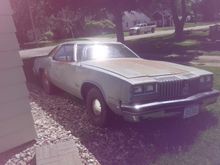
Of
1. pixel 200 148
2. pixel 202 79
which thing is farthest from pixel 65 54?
pixel 200 148

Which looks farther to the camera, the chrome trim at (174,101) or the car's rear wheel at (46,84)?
the car's rear wheel at (46,84)

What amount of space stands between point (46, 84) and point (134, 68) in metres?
3.50

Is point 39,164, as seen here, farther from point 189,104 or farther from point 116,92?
point 189,104

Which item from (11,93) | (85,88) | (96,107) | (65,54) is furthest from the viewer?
(65,54)

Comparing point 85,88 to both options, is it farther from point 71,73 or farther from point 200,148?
point 200,148

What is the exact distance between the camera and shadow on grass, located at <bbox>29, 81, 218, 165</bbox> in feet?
13.8

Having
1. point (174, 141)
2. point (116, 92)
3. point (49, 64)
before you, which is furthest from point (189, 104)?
point (49, 64)

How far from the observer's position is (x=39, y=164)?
3.94 m

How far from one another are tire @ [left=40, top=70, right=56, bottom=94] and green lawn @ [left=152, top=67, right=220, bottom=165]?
384cm

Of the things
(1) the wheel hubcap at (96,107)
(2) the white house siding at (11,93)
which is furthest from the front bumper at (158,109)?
(2) the white house siding at (11,93)

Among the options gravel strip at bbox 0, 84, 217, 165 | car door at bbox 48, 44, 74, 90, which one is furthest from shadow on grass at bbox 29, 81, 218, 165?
car door at bbox 48, 44, 74, 90

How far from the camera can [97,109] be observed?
529cm

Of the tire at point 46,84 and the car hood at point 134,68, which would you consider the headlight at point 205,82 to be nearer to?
the car hood at point 134,68

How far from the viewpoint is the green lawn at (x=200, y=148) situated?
3.92 m
